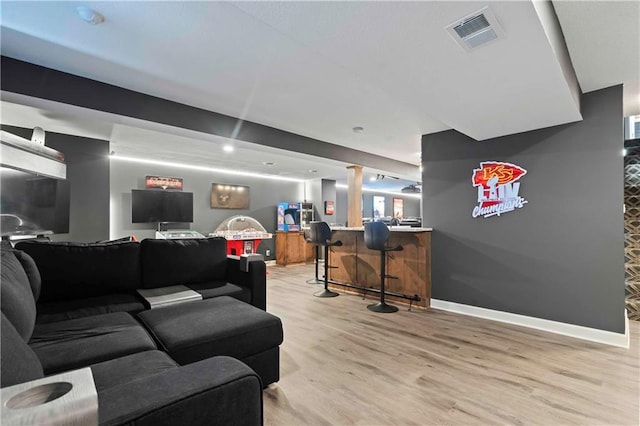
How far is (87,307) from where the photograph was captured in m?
2.30

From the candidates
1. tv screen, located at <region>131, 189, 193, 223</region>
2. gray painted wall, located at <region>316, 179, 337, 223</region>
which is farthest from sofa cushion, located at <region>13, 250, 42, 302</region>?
gray painted wall, located at <region>316, 179, 337, 223</region>

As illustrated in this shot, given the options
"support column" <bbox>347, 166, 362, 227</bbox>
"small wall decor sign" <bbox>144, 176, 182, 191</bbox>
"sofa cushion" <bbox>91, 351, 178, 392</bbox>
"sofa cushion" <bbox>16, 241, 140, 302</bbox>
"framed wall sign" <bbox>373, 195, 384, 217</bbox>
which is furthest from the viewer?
"framed wall sign" <bbox>373, 195, 384, 217</bbox>

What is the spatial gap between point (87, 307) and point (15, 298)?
4.08 ft

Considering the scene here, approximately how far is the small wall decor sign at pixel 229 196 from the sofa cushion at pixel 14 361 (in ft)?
22.2

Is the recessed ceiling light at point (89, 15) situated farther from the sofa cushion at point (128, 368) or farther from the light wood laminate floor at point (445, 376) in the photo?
the light wood laminate floor at point (445, 376)

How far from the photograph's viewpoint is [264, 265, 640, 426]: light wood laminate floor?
190 centimetres

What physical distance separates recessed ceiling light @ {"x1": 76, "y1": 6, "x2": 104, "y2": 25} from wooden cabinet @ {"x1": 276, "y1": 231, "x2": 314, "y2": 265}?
21.3 ft

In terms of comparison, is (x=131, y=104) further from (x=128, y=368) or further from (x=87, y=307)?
(x=128, y=368)

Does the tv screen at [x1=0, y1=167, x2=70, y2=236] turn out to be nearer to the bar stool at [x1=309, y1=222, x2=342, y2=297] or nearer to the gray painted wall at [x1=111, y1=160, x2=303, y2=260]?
the gray painted wall at [x1=111, y1=160, x2=303, y2=260]

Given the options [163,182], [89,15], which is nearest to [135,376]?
[89,15]

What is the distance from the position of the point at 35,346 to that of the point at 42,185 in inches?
134

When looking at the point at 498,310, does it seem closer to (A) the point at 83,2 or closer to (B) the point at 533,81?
(B) the point at 533,81

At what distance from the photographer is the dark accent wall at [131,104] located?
8.55ft

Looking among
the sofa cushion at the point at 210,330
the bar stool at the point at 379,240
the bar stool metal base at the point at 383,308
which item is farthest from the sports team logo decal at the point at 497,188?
the sofa cushion at the point at 210,330
